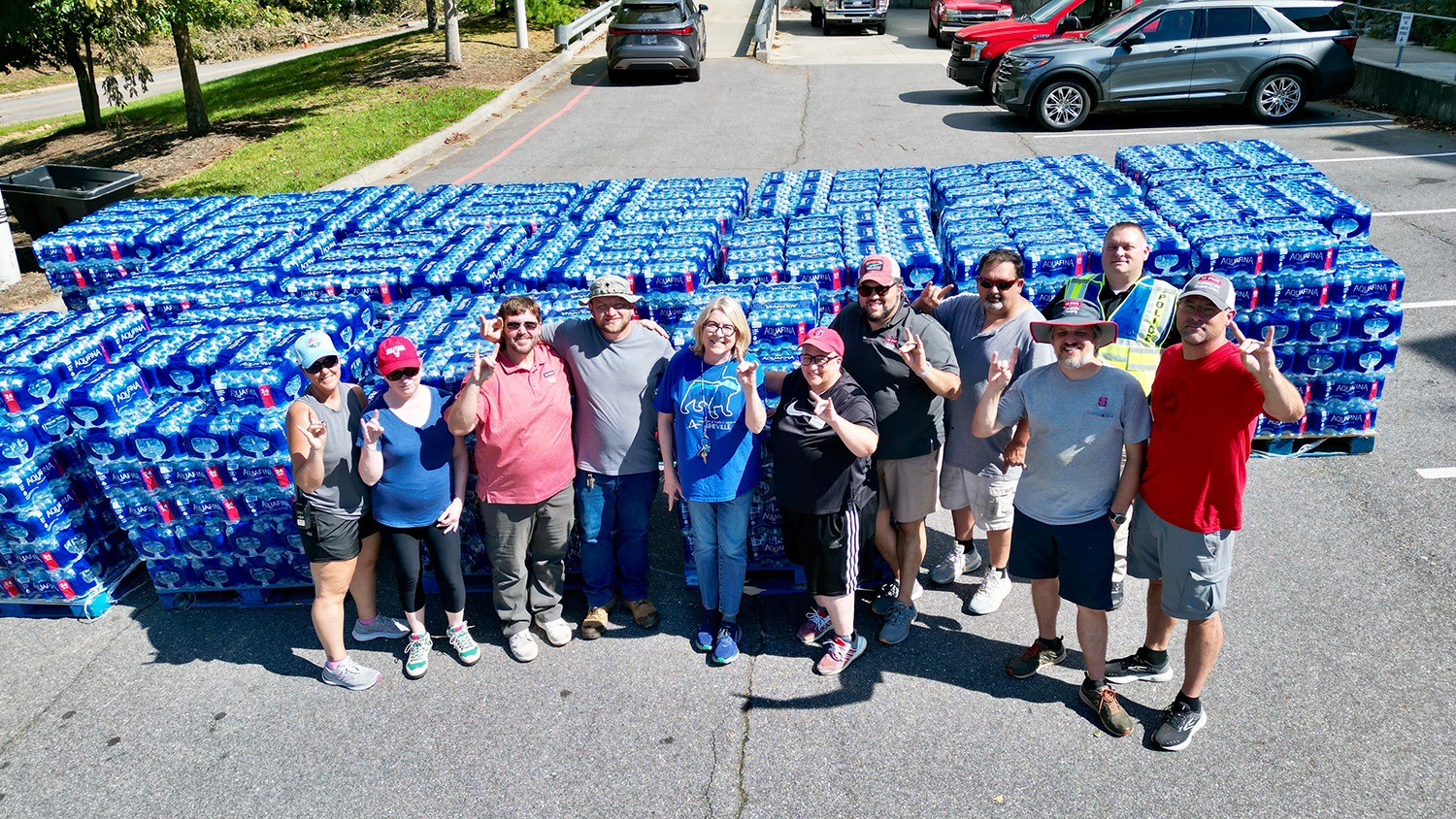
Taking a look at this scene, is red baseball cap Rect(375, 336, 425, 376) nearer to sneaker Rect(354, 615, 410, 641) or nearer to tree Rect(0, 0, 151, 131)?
sneaker Rect(354, 615, 410, 641)

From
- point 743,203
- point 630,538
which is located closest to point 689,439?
point 630,538

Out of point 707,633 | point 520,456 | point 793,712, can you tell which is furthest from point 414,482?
point 793,712

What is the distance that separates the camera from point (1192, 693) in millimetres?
4277

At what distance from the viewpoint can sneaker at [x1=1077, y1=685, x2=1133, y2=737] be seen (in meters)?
4.36

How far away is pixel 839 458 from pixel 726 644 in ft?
4.11

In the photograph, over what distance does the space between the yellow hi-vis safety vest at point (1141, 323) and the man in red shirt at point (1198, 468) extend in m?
0.53

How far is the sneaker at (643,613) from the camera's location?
5332 millimetres

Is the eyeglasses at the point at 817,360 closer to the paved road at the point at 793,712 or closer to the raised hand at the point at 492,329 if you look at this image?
the raised hand at the point at 492,329

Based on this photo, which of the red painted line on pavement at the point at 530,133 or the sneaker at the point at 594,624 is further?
the red painted line on pavement at the point at 530,133

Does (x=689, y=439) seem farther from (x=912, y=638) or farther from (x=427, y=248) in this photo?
(x=427, y=248)

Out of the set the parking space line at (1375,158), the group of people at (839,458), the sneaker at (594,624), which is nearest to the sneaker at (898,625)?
the group of people at (839,458)

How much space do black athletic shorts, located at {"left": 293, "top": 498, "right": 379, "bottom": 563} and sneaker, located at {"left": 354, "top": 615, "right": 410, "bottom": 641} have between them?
66 cm

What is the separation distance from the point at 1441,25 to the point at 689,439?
71.5 feet

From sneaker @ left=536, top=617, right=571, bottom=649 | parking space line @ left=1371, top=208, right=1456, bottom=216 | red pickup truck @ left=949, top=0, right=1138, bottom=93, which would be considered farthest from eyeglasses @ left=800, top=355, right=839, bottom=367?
red pickup truck @ left=949, top=0, right=1138, bottom=93
